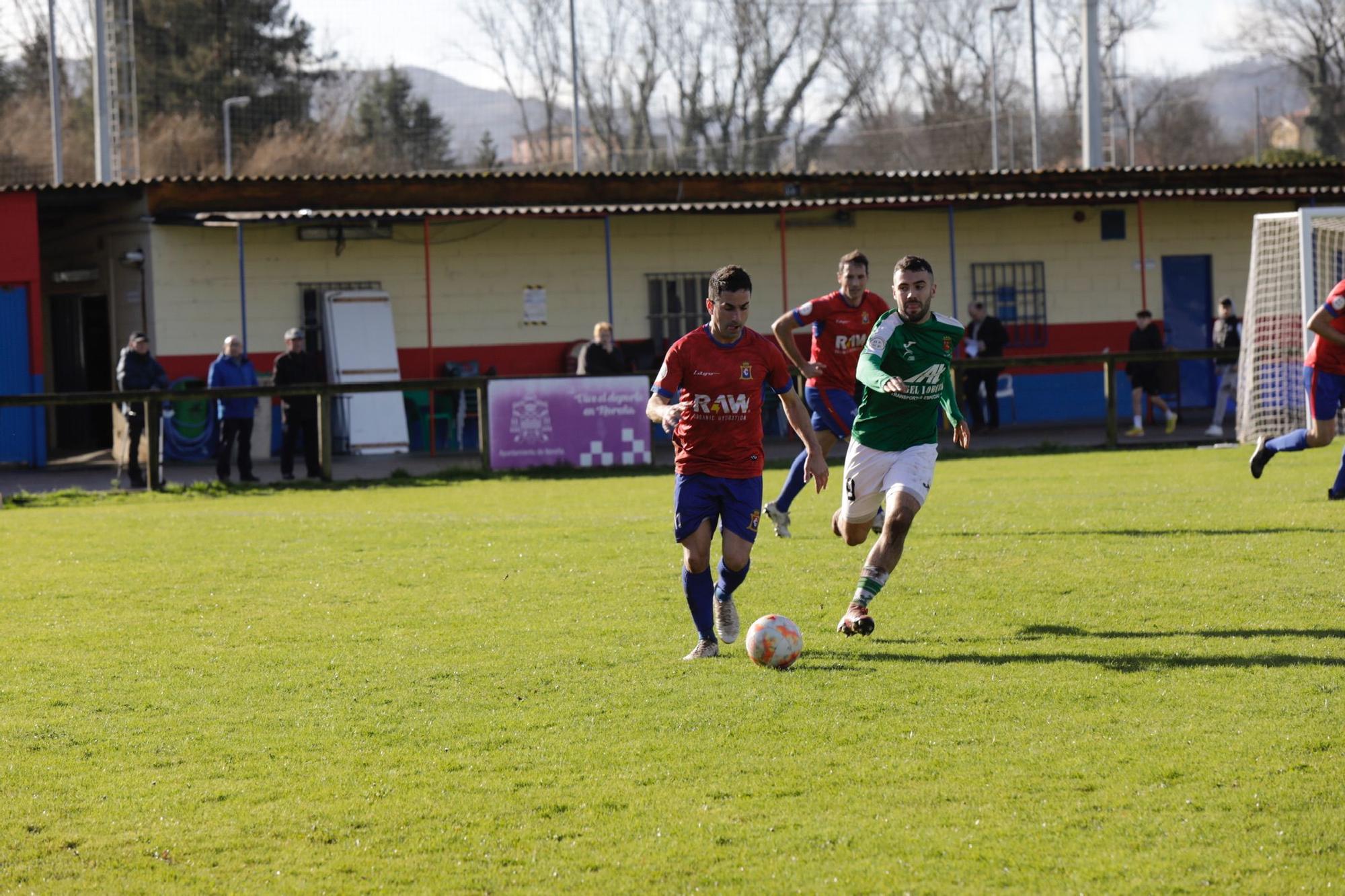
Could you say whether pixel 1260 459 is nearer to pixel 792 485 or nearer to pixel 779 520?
pixel 792 485

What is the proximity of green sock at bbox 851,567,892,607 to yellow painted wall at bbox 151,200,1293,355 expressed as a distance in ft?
56.9

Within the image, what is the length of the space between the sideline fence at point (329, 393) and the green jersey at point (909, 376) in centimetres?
1088

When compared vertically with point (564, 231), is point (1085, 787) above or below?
below

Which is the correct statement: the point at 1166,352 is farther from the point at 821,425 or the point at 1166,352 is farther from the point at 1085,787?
the point at 1085,787

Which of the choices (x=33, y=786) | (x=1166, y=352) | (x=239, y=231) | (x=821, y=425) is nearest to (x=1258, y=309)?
(x=1166, y=352)

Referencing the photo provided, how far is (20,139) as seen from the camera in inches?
2340

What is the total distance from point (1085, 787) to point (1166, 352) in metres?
15.7

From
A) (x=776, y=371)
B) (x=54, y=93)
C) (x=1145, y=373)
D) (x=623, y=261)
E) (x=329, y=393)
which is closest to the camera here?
(x=776, y=371)

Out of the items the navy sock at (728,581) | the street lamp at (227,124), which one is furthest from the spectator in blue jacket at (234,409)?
the street lamp at (227,124)

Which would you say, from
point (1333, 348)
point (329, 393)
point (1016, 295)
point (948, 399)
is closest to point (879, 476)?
point (948, 399)

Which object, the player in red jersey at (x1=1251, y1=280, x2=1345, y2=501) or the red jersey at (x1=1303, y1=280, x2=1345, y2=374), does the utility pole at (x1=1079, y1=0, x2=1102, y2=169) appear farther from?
the red jersey at (x1=1303, y1=280, x2=1345, y2=374)

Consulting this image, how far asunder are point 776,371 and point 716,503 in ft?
2.38

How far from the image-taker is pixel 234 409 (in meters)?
19.2

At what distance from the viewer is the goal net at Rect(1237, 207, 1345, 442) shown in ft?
63.9
